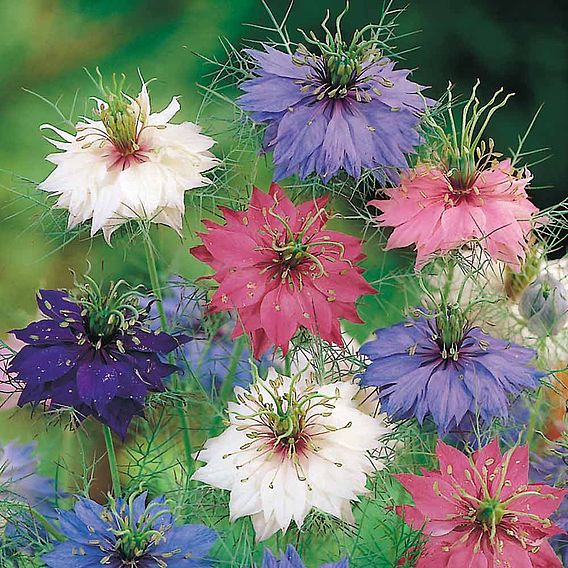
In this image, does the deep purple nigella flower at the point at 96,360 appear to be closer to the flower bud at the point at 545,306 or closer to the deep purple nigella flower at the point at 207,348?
the deep purple nigella flower at the point at 207,348

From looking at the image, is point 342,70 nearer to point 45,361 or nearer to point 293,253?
point 293,253

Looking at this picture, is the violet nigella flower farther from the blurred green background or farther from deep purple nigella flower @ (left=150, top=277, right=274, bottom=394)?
the blurred green background

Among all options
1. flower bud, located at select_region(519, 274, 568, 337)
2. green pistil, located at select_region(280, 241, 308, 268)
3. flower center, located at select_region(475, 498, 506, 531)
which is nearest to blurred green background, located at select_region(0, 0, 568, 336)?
flower bud, located at select_region(519, 274, 568, 337)

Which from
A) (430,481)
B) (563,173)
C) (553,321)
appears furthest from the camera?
(563,173)

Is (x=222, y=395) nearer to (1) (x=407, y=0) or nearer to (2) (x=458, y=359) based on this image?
(2) (x=458, y=359)

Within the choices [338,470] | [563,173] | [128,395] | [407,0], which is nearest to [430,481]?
[338,470]

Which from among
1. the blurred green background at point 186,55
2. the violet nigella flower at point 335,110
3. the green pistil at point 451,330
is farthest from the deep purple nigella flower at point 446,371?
the blurred green background at point 186,55
